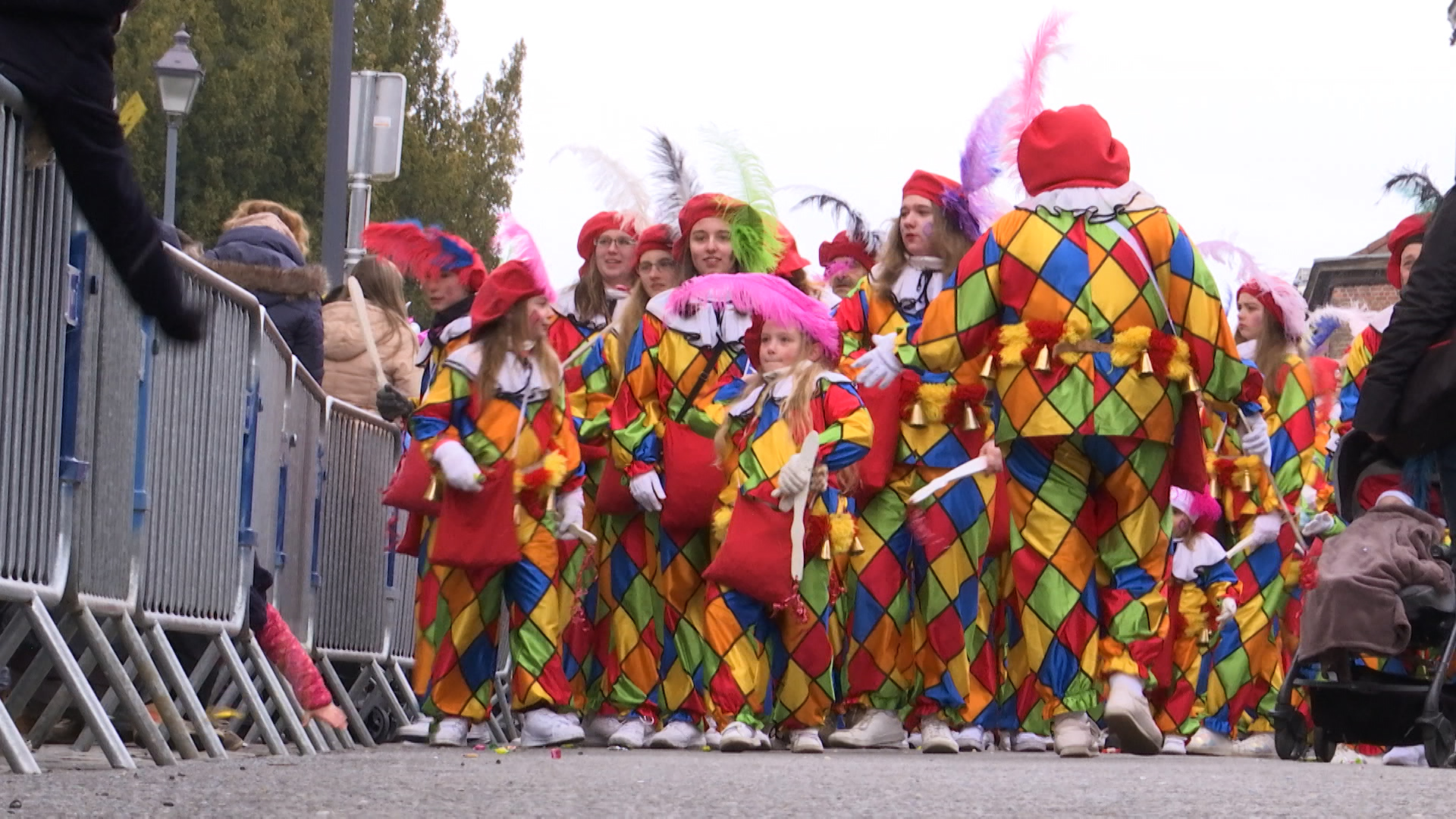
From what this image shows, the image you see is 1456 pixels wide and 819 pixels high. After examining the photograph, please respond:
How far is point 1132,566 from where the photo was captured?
7848 millimetres

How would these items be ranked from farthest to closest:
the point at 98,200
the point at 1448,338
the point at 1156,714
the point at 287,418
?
the point at 1156,714
the point at 287,418
the point at 1448,338
the point at 98,200

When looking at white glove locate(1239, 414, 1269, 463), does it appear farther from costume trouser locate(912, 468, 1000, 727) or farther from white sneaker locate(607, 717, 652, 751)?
white sneaker locate(607, 717, 652, 751)

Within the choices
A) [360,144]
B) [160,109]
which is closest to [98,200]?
[360,144]

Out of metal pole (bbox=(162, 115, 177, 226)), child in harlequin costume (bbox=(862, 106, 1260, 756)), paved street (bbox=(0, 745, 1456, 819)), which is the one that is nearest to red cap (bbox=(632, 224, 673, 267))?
child in harlequin costume (bbox=(862, 106, 1260, 756))

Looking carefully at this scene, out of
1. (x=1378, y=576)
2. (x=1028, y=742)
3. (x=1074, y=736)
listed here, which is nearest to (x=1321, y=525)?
(x=1028, y=742)

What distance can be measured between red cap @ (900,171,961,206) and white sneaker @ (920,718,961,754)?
6.23ft

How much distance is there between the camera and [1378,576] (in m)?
7.92

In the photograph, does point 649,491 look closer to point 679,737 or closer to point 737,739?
point 679,737

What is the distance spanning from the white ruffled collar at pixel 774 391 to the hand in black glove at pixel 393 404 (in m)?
1.68

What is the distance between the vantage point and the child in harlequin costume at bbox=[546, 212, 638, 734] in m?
10.1

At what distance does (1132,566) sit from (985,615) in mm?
2122

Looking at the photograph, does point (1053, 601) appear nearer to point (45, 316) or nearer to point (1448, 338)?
point (1448, 338)

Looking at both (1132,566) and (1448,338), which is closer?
(1448,338)

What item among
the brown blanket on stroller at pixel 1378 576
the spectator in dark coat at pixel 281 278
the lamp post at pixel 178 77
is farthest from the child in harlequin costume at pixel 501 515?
the lamp post at pixel 178 77
